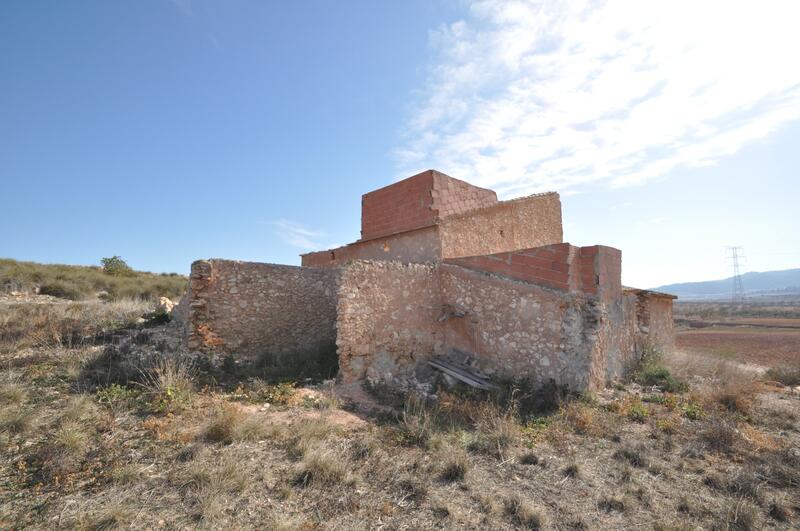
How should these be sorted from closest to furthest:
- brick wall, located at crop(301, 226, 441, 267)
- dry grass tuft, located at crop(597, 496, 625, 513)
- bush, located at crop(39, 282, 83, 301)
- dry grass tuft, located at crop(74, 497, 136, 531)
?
1. dry grass tuft, located at crop(74, 497, 136, 531)
2. dry grass tuft, located at crop(597, 496, 625, 513)
3. brick wall, located at crop(301, 226, 441, 267)
4. bush, located at crop(39, 282, 83, 301)

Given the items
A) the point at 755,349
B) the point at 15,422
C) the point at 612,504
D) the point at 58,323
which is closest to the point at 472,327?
the point at 612,504

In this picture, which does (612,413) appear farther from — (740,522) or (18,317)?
(18,317)

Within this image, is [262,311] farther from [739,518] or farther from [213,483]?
[739,518]

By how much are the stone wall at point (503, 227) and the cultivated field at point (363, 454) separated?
4.36 metres

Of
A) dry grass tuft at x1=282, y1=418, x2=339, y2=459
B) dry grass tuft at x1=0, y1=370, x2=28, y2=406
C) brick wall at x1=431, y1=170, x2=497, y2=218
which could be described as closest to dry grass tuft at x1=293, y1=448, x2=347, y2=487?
dry grass tuft at x1=282, y1=418, x2=339, y2=459

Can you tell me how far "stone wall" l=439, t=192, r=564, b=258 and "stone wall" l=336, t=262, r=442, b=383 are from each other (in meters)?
1.28

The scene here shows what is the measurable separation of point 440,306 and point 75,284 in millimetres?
21877

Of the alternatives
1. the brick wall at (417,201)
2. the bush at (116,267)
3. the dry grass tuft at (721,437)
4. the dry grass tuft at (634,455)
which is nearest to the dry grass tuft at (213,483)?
the dry grass tuft at (634,455)

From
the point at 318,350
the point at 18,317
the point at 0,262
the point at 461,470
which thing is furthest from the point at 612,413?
the point at 0,262

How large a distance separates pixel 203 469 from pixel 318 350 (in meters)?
5.44

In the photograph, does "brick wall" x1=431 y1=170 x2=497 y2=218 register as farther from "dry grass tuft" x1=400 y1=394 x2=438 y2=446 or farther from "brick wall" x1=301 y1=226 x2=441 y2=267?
"dry grass tuft" x1=400 y1=394 x2=438 y2=446

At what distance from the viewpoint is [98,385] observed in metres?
6.83

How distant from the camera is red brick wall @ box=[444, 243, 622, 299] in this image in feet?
25.8

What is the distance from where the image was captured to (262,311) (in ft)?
31.2
